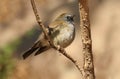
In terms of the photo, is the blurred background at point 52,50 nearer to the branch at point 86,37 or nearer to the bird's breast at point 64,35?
the bird's breast at point 64,35

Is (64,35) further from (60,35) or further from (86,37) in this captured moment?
(86,37)

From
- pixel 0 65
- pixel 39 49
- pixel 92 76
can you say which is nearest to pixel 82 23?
pixel 92 76

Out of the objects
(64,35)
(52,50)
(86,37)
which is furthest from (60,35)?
(52,50)

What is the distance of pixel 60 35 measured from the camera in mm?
2945

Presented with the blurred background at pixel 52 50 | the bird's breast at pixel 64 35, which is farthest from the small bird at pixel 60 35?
the blurred background at pixel 52 50

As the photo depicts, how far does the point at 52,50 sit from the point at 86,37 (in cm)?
304

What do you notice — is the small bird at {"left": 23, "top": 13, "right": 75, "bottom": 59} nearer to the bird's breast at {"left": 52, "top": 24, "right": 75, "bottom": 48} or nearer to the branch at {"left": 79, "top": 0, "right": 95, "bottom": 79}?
the bird's breast at {"left": 52, "top": 24, "right": 75, "bottom": 48}

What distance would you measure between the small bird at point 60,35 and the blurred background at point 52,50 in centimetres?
113

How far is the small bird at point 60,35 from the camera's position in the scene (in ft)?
9.23

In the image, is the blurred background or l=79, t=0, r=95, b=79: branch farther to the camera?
the blurred background

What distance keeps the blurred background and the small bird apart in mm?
1128

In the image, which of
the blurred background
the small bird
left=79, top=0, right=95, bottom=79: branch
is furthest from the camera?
the blurred background

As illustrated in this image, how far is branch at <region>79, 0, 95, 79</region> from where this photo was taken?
1514mm

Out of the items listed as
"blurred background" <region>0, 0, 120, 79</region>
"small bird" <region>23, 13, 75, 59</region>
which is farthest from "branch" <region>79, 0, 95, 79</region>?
"blurred background" <region>0, 0, 120, 79</region>
